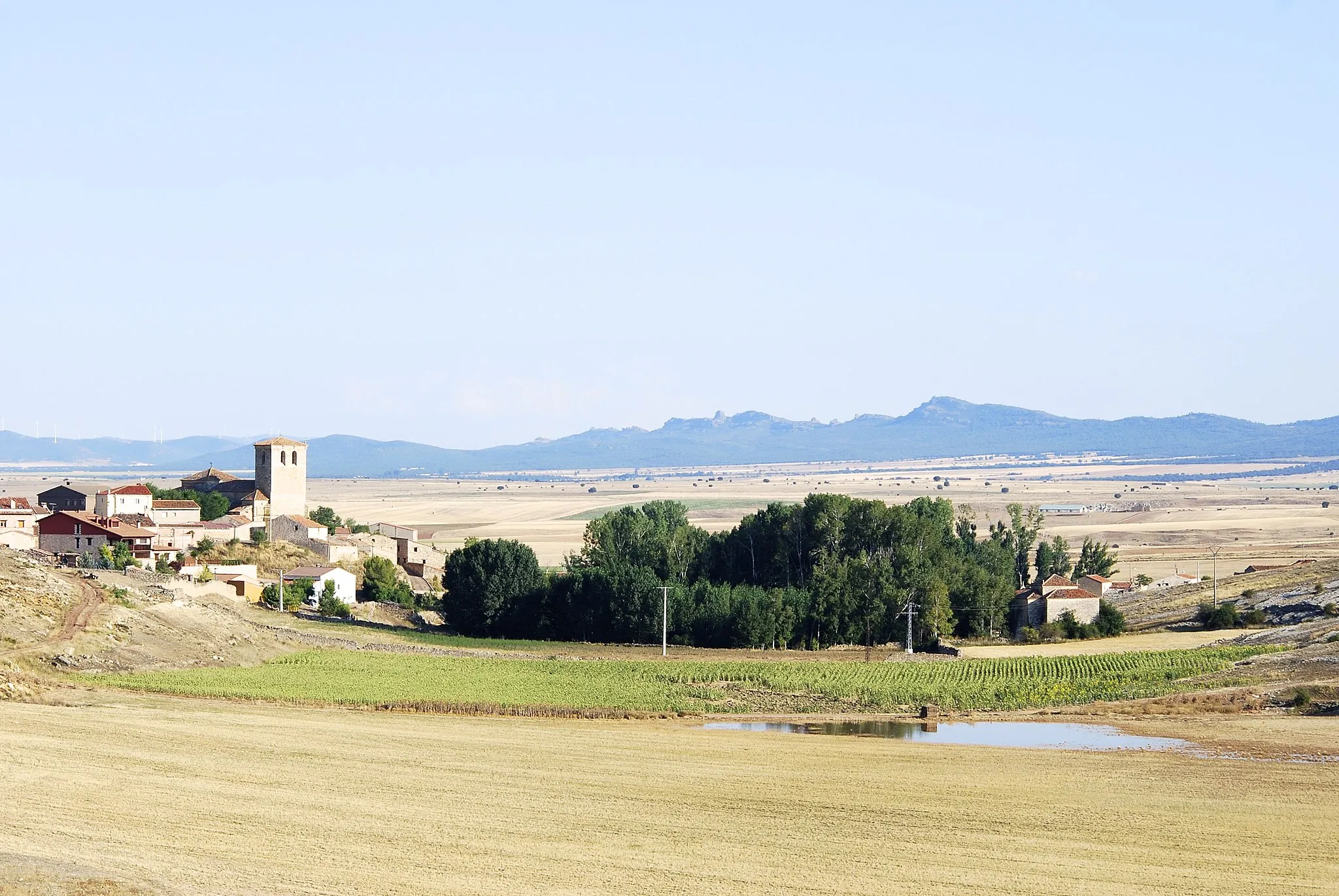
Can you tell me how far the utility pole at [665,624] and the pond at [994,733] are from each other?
24.3m

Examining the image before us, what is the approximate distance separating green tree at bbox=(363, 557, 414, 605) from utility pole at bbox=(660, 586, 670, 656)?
19.2m

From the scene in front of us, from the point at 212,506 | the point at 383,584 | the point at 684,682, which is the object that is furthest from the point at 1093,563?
the point at 212,506

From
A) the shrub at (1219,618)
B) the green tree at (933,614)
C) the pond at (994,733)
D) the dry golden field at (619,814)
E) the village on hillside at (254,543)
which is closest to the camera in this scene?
the dry golden field at (619,814)

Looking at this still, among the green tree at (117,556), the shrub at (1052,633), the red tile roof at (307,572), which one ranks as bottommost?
the shrub at (1052,633)

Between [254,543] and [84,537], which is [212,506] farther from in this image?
[84,537]

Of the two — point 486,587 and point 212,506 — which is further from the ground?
point 212,506

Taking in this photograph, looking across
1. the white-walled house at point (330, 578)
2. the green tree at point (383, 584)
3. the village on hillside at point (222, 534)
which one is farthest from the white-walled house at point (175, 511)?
the white-walled house at point (330, 578)

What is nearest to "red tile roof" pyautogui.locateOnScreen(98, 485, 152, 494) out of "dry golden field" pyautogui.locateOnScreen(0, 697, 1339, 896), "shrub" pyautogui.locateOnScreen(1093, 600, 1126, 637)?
"shrub" pyautogui.locateOnScreen(1093, 600, 1126, 637)

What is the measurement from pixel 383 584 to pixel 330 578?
4.24 m

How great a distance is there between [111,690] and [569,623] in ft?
109

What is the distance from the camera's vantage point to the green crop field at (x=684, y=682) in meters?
52.2

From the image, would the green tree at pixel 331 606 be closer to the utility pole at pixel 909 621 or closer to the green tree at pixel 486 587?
the green tree at pixel 486 587

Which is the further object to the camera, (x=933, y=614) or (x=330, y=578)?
(x=330, y=578)

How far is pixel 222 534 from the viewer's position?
9481 centimetres
